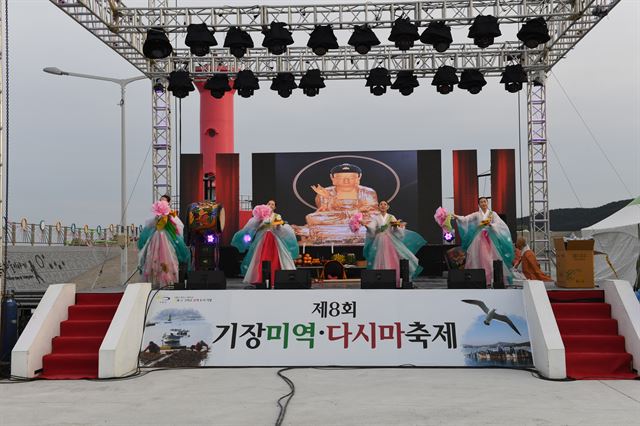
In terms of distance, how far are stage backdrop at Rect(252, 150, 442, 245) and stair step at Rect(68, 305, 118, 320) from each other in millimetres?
6878

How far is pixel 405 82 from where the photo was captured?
1271cm

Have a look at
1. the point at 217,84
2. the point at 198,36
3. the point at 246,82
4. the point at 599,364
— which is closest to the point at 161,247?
the point at 198,36

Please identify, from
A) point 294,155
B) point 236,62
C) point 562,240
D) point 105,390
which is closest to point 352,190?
point 294,155

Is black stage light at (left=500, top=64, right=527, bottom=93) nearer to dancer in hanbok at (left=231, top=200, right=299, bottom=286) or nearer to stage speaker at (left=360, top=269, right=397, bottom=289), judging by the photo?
dancer in hanbok at (left=231, top=200, right=299, bottom=286)

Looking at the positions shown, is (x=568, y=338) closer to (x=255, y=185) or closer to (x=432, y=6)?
(x=432, y=6)

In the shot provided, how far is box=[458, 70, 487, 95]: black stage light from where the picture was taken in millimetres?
12258

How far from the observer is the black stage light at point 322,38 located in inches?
424

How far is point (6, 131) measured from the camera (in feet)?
23.2

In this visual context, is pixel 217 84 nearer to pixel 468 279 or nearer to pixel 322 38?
pixel 322 38

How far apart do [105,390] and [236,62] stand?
Answer: 883 cm

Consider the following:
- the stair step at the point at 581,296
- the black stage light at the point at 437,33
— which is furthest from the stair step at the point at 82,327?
the black stage light at the point at 437,33

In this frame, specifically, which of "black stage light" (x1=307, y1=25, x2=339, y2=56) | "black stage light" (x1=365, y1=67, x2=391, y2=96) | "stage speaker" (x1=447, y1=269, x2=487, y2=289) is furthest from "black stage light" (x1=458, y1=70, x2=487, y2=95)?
"stage speaker" (x1=447, y1=269, x2=487, y2=289)

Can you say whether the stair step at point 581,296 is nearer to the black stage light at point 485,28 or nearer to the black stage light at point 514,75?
the black stage light at point 485,28

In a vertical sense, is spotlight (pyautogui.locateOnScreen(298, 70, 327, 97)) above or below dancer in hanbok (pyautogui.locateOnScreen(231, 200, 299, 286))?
above
